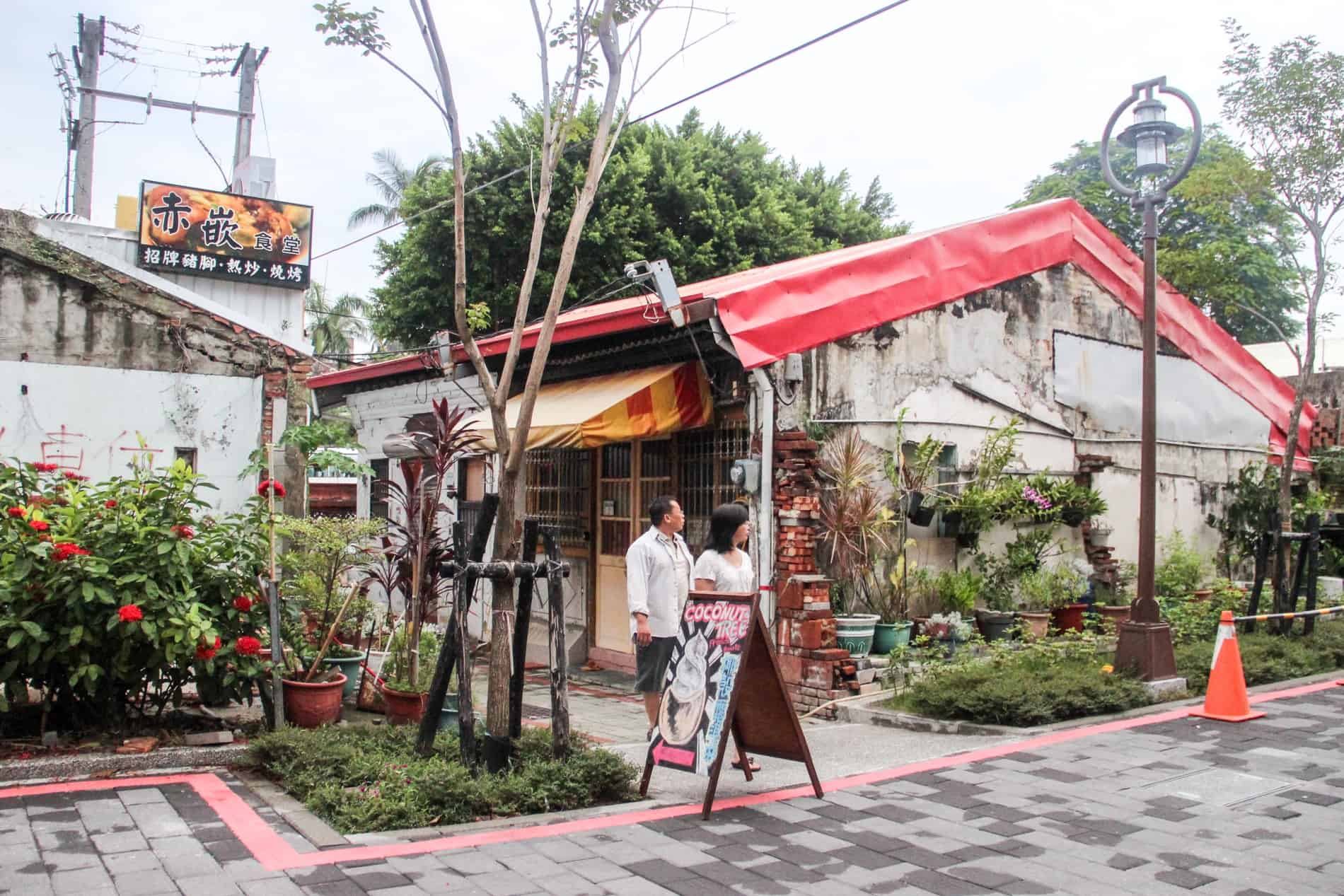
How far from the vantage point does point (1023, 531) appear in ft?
34.2

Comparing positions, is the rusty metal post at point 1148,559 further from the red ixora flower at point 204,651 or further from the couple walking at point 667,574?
the red ixora flower at point 204,651

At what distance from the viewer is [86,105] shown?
2019 centimetres

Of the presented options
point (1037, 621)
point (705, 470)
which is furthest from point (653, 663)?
point (1037, 621)

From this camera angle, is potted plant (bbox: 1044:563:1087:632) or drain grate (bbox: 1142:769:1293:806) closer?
drain grate (bbox: 1142:769:1293:806)

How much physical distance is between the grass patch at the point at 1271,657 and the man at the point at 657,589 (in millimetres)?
4731

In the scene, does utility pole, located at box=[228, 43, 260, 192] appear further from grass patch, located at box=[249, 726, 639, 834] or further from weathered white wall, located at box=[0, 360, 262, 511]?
grass patch, located at box=[249, 726, 639, 834]

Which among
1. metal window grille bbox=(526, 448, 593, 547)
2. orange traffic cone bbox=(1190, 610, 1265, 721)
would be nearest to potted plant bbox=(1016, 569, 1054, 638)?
orange traffic cone bbox=(1190, 610, 1265, 721)

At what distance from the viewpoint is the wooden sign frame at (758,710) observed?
18.2 feet

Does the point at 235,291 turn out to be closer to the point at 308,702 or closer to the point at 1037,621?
the point at 308,702

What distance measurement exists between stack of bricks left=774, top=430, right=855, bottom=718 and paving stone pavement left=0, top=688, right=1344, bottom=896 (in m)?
2.31

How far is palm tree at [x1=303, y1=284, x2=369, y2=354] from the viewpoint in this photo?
135 feet

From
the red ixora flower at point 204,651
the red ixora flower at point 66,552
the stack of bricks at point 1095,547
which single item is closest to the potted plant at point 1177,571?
the stack of bricks at point 1095,547

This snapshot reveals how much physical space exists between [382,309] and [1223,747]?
19.5 meters

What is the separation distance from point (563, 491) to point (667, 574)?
5598mm
